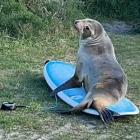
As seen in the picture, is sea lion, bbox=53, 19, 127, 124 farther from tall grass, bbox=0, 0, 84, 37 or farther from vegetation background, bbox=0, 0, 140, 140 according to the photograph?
tall grass, bbox=0, 0, 84, 37

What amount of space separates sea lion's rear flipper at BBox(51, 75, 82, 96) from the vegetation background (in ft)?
0.42

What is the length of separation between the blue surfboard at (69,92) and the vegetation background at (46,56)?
4.0 inches

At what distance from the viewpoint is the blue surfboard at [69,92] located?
6.07 m

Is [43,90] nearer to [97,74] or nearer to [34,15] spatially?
[97,74]

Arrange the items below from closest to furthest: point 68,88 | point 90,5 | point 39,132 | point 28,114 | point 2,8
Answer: point 39,132
point 28,114
point 68,88
point 2,8
point 90,5

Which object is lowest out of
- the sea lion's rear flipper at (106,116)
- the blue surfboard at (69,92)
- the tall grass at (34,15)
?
the tall grass at (34,15)

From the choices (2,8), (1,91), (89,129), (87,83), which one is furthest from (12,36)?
(89,129)

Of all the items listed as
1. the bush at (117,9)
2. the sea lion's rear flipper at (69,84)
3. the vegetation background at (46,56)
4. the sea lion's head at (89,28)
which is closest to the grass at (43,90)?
the vegetation background at (46,56)

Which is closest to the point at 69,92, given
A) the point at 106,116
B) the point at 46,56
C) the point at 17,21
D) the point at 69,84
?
the point at 69,84

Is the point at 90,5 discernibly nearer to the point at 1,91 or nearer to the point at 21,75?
the point at 21,75

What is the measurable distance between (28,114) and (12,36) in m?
3.87

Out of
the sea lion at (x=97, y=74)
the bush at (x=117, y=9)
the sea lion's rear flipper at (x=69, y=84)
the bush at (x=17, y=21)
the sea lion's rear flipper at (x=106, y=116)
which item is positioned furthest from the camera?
the bush at (x=117, y=9)

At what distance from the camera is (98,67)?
650 cm

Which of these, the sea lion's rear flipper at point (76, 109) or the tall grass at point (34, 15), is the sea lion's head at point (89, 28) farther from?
the tall grass at point (34, 15)
